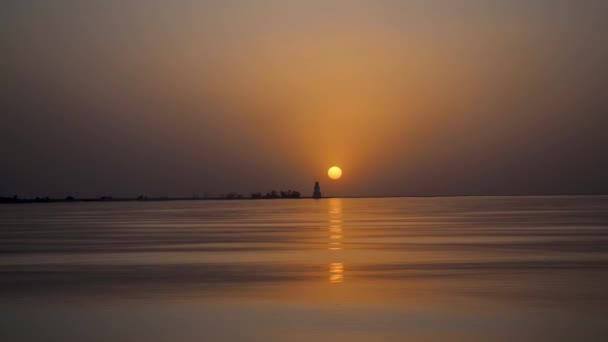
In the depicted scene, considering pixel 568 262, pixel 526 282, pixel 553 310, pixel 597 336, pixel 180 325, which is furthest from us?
pixel 568 262

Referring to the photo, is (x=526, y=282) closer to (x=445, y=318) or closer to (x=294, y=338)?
(x=445, y=318)

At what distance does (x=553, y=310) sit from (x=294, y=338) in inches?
205

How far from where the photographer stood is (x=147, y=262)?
93.7ft

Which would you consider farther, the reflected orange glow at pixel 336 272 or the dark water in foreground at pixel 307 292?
the reflected orange glow at pixel 336 272

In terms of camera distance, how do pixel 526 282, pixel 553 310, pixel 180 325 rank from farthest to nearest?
pixel 526 282, pixel 553 310, pixel 180 325

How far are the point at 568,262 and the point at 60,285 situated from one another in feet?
45.4

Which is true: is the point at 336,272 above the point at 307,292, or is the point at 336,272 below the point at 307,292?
above

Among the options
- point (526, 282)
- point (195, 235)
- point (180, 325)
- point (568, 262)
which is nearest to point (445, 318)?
point (180, 325)

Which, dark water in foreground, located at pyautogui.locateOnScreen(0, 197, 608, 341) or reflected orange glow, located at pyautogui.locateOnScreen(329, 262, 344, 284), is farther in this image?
reflected orange glow, located at pyautogui.locateOnScreen(329, 262, 344, 284)

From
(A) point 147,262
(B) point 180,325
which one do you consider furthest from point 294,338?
(A) point 147,262

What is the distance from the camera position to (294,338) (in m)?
15.2

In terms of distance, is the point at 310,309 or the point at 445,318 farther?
the point at 310,309

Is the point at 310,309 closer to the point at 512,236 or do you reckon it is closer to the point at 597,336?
the point at 597,336

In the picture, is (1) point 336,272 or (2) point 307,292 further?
(1) point 336,272
